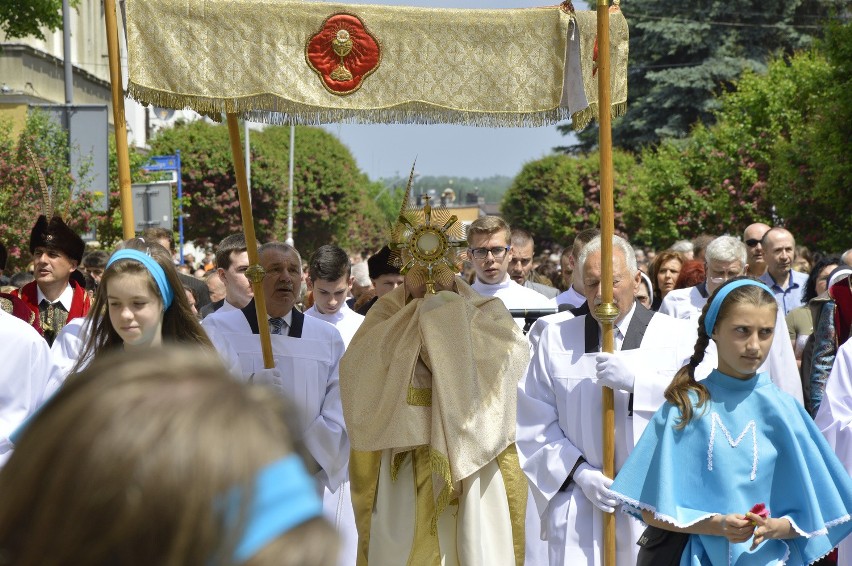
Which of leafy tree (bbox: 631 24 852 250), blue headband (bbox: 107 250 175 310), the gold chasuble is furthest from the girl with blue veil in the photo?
leafy tree (bbox: 631 24 852 250)

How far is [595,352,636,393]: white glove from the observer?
5.25 meters

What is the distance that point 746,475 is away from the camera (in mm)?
4484

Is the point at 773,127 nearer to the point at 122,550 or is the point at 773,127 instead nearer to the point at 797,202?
the point at 797,202

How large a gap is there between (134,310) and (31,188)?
10.6m

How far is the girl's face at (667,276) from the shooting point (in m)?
9.40

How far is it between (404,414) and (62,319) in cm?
258

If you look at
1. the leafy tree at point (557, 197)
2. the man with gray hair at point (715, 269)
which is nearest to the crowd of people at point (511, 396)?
the man with gray hair at point (715, 269)

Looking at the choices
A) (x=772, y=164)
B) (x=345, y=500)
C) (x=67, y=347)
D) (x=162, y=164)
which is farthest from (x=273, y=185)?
(x=67, y=347)

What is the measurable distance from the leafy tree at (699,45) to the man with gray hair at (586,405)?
34617 mm

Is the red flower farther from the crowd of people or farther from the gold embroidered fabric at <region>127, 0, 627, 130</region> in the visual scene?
the gold embroidered fabric at <region>127, 0, 627, 130</region>

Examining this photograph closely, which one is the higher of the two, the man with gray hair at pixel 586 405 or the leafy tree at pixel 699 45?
the leafy tree at pixel 699 45

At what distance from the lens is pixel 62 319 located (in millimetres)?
6949

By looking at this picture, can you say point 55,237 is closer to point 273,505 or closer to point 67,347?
point 67,347

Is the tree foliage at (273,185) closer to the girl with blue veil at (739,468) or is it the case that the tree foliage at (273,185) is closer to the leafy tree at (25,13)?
the leafy tree at (25,13)
